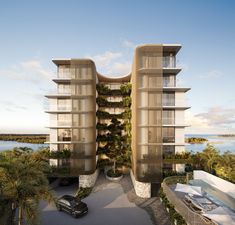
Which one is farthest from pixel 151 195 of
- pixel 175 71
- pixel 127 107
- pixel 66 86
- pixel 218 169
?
pixel 66 86

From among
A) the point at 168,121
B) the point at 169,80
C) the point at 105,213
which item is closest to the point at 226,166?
the point at 168,121

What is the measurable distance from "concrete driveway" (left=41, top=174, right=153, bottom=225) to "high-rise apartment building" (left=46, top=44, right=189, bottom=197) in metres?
2.78

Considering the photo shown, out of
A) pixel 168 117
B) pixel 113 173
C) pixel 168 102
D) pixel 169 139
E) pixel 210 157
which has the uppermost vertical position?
pixel 168 102

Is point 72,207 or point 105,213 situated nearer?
point 72,207

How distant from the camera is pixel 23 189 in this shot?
31.2 feet

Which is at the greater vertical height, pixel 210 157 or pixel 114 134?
pixel 114 134

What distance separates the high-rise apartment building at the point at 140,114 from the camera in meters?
19.2

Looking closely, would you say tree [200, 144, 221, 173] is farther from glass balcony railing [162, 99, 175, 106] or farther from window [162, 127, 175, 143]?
glass balcony railing [162, 99, 175, 106]

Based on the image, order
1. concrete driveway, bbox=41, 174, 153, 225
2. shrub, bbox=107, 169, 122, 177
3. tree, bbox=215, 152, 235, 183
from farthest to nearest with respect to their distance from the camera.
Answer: shrub, bbox=107, 169, 122, 177 < tree, bbox=215, 152, 235, 183 < concrete driveway, bbox=41, 174, 153, 225

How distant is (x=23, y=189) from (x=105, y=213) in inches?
338

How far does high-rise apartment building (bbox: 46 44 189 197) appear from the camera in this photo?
63.0 ft

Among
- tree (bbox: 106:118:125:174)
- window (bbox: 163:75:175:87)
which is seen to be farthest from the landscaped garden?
window (bbox: 163:75:175:87)

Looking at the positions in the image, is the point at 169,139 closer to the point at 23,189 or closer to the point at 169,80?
the point at 169,80

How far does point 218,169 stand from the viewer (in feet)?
71.0
